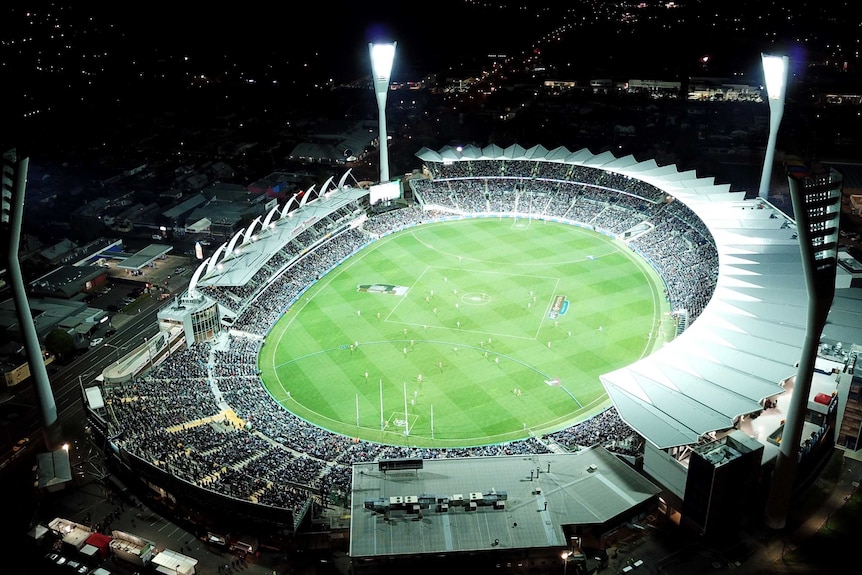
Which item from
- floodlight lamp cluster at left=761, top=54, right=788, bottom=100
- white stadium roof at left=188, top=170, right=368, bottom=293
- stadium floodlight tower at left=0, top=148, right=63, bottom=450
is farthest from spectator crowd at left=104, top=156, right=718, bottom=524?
floodlight lamp cluster at left=761, top=54, right=788, bottom=100

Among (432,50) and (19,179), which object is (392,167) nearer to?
(19,179)

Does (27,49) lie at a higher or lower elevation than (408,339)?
higher

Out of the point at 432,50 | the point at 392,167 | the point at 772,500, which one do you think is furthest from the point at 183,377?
the point at 432,50

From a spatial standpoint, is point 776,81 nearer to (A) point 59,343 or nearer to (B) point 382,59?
(B) point 382,59

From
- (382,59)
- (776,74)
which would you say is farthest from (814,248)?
(382,59)

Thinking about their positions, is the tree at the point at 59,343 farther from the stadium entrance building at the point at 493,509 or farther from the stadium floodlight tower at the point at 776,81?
the stadium floodlight tower at the point at 776,81

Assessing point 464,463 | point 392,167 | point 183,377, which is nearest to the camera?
point 464,463
